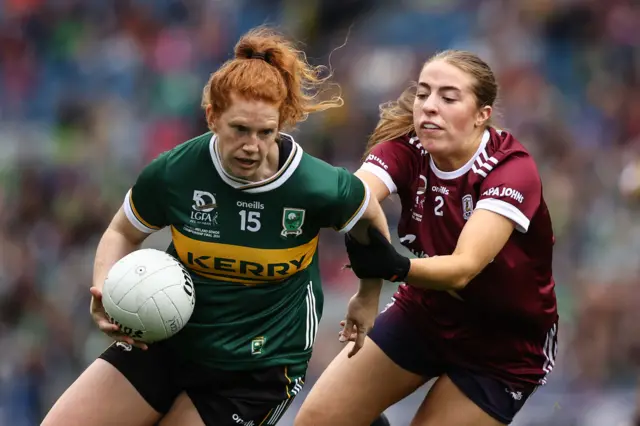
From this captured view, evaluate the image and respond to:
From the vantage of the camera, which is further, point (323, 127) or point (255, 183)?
point (323, 127)

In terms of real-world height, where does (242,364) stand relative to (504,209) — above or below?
below

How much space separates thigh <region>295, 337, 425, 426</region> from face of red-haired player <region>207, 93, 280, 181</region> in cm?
116

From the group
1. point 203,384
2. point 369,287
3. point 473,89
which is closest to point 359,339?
point 369,287

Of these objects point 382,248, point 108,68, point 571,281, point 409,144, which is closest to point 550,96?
point 571,281

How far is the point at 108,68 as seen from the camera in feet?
37.2

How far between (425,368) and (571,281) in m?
4.17

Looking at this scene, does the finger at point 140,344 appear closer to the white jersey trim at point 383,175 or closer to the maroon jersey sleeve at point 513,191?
the white jersey trim at point 383,175

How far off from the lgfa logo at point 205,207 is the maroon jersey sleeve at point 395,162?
0.85m

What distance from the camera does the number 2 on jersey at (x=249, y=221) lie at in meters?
4.20

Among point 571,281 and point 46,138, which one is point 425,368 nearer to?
point 571,281

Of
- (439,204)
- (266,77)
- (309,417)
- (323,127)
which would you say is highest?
(266,77)

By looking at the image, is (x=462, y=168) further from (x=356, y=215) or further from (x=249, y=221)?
(x=249, y=221)

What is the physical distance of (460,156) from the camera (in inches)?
183

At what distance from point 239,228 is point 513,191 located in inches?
43.5
